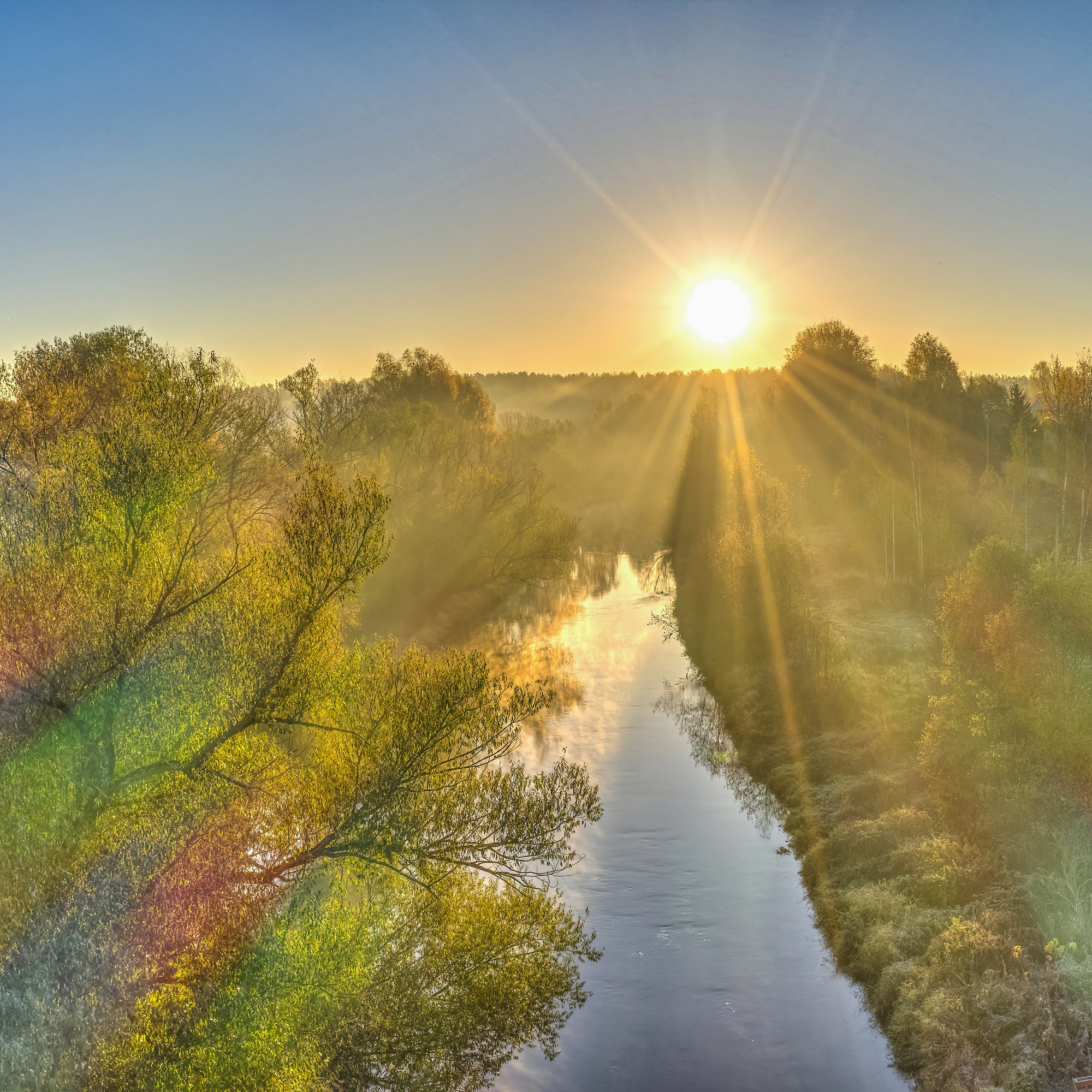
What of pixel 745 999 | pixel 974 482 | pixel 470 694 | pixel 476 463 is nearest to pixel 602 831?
pixel 745 999

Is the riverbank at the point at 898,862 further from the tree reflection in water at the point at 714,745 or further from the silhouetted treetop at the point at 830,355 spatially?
the silhouetted treetop at the point at 830,355

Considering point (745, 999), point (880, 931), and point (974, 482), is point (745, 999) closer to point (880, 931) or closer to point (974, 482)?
point (880, 931)

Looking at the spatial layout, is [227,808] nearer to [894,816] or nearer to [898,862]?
[898,862]

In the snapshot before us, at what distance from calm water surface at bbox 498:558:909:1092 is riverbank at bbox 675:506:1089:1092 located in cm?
80

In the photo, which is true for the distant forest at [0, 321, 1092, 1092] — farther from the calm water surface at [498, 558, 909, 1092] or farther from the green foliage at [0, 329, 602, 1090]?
the calm water surface at [498, 558, 909, 1092]

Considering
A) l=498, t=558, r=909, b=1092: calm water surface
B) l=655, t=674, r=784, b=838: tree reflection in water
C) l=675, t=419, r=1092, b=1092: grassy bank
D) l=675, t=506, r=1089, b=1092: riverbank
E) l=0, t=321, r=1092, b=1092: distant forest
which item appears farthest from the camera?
l=655, t=674, r=784, b=838: tree reflection in water

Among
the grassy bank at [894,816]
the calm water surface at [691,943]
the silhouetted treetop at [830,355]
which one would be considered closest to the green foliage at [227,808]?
the calm water surface at [691,943]

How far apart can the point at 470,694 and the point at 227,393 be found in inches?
1221

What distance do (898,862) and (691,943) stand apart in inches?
241

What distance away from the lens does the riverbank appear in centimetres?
1645

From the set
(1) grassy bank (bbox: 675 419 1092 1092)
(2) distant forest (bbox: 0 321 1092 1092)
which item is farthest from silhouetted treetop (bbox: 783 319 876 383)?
(2) distant forest (bbox: 0 321 1092 1092)

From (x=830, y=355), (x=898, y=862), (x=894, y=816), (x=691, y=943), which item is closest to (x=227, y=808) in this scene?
(x=691, y=943)

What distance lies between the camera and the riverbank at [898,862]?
1645 centimetres

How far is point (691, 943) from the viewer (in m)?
21.3
